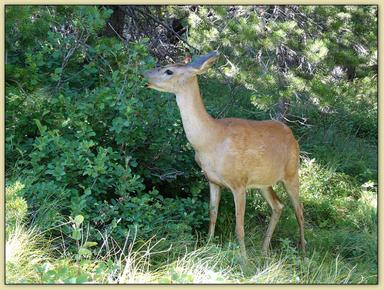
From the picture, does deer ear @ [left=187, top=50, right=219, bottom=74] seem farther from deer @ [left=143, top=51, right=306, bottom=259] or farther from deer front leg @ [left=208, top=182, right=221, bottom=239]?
deer front leg @ [left=208, top=182, right=221, bottom=239]

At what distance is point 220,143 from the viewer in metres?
6.23

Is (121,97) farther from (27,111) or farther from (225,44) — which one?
(225,44)

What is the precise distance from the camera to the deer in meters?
6.16

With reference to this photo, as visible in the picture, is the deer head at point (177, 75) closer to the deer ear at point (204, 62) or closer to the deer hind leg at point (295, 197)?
the deer ear at point (204, 62)

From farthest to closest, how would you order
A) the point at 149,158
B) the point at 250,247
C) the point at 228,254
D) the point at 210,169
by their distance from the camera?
the point at 149,158 → the point at 250,247 → the point at 210,169 → the point at 228,254

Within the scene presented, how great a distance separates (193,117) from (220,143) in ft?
1.14

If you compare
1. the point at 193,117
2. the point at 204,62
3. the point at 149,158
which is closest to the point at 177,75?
the point at 204,62

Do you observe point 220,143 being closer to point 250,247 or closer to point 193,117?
point 193,117

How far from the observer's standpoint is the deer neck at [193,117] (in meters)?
6.17

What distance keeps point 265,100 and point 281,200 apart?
1.25 metres

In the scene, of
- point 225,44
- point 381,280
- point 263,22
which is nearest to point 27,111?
point 225,44

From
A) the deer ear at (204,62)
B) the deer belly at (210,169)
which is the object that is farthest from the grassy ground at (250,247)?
the deer ear at (204,62)

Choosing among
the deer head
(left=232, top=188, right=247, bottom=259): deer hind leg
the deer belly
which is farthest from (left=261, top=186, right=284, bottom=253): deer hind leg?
the deer head

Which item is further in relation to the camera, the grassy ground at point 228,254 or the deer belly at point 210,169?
the deer belly at point 210,169
